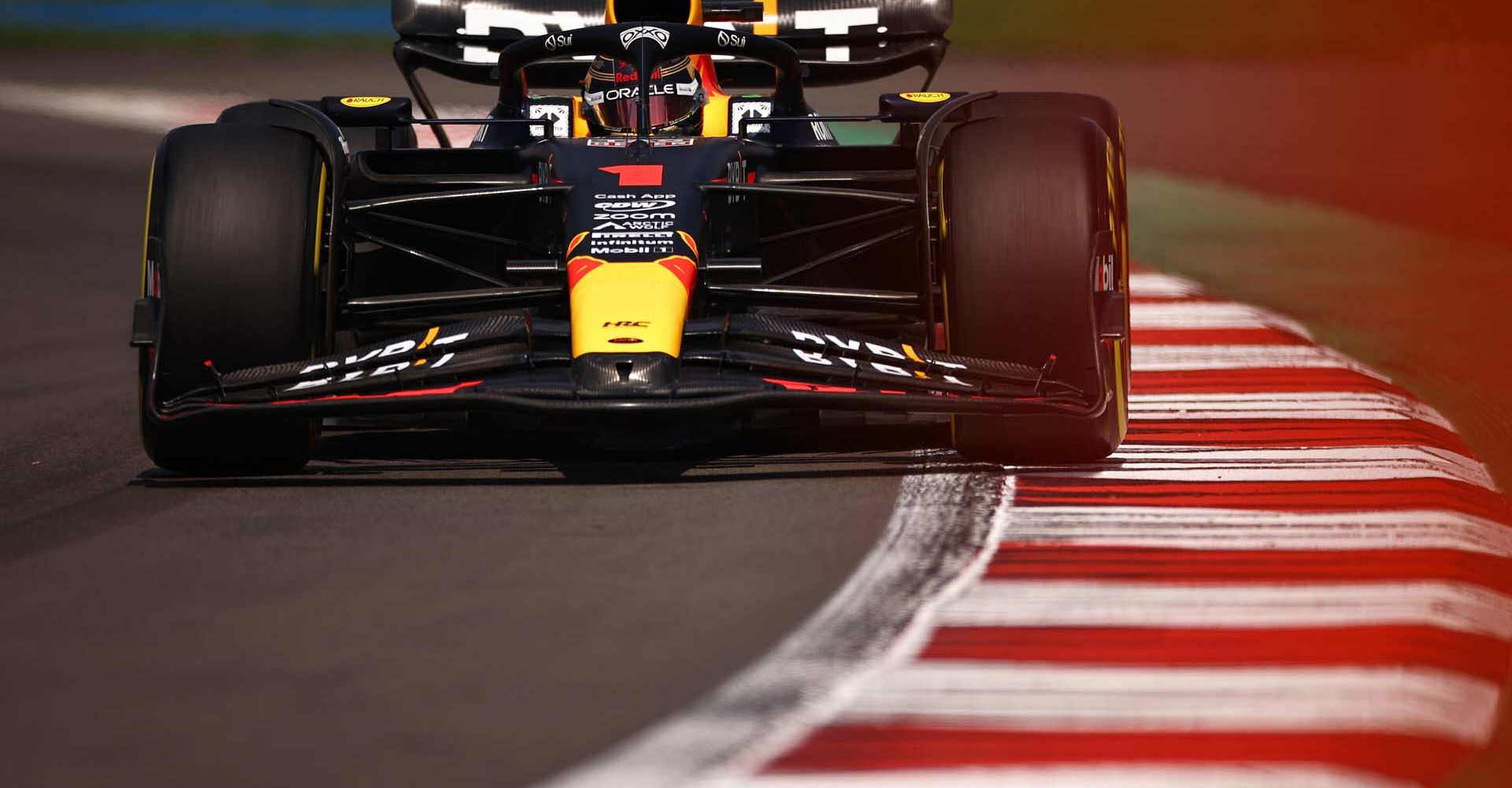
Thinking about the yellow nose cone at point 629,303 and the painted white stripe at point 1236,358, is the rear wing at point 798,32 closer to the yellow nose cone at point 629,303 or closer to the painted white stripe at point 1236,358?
the painted white stripe at point 1236,358

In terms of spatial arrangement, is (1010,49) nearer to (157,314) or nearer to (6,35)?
(6,35)

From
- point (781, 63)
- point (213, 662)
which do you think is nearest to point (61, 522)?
point (213, 662)

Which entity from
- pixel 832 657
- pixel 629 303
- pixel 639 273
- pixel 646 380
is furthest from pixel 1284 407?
pixel 832 657

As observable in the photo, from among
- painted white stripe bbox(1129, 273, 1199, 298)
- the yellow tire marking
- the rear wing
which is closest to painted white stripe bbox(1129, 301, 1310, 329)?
painted white stripe bbox(1129, 273, 1199, 298)

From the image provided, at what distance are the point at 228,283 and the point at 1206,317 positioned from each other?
5926mm

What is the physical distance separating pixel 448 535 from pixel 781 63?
283 centimetres

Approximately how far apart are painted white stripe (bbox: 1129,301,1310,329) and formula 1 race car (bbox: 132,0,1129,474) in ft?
9.96

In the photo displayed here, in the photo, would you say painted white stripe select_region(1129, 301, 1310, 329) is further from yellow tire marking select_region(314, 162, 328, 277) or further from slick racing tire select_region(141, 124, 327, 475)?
slick racing tire select_region(141, 124, 327, 475)

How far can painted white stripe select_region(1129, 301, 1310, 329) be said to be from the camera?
10609 mm

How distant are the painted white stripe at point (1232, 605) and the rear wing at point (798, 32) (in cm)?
512

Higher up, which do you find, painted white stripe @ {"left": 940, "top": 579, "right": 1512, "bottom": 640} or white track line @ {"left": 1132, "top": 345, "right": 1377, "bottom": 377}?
painted white stripe @ {"left": 940, "top": 579, "right": 1512, "bottom": 640}

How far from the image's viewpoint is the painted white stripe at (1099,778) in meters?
3.66

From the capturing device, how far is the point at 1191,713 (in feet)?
13.4

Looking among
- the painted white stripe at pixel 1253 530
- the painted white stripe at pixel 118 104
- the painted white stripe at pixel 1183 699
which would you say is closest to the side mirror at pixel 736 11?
the painted white stripe at pixel 1253 530
